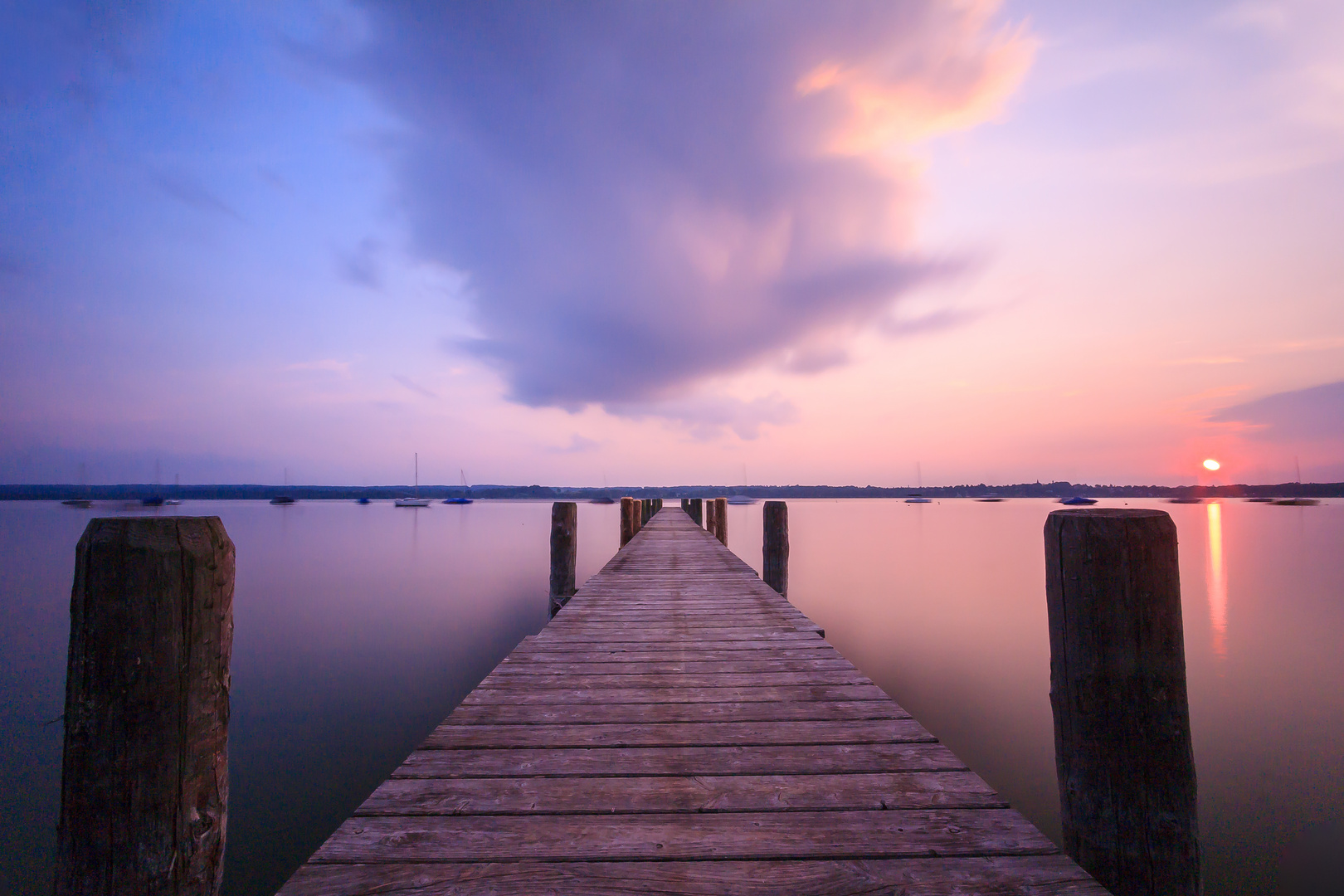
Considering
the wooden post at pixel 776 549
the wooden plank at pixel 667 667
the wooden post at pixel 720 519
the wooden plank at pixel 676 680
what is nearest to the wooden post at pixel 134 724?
the wooden plank at pixel 676 680

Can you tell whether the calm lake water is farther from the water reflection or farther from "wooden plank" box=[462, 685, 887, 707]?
"wooden plank" box=[462, 685, 887, 707]

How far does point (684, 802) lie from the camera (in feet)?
7.06

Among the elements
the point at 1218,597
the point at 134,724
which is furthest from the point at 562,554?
the point at 1218,597

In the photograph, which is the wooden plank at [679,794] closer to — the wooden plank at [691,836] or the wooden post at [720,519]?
the wooden plank at [691,836]

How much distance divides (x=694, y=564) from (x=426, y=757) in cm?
679

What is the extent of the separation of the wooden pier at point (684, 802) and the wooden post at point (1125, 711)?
310 millimetres

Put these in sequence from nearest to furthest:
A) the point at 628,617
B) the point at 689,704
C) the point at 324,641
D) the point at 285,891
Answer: the point at 285,891, the point at 689,704, the point at 628,617, the point at 324,641

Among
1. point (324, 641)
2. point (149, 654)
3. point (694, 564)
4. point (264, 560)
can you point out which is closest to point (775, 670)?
point (149, 654)

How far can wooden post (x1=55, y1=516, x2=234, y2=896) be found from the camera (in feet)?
5.25

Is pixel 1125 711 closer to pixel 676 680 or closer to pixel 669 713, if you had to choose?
pixel 669 713

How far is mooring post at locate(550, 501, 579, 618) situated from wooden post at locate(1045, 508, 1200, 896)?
9.49 metres

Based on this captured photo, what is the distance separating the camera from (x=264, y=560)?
1017 inches

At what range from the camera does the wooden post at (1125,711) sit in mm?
1990

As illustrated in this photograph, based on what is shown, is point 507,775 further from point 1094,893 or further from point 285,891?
point 1094,893
